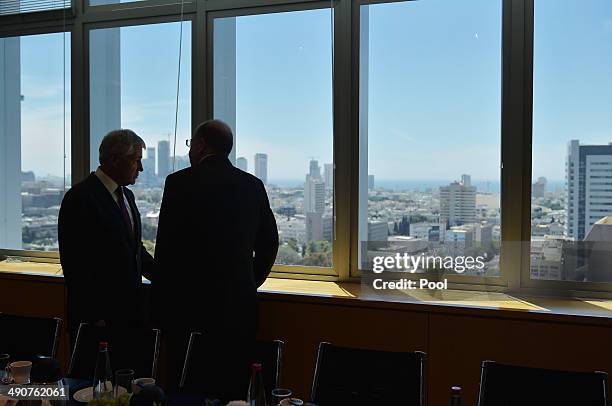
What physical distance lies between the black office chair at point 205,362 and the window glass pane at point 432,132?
1415 mm

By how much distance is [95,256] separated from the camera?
9.77ft

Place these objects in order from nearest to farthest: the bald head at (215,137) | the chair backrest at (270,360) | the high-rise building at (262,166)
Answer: the chair backrest at (270,360)
the bald head at (215,137)
the high-rise building at (262,166)

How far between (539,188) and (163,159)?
2554 millimetres

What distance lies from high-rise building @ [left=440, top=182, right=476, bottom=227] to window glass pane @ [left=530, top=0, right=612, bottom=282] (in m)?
0.35

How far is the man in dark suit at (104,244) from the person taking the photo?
Result: 9.72 ft

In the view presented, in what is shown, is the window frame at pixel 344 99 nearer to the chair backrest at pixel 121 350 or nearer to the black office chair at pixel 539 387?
the black office chair at pixel 539 387

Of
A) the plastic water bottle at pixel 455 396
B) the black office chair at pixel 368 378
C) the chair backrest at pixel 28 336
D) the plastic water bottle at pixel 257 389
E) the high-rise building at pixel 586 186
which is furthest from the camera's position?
the high-rise building at pixel 586 186

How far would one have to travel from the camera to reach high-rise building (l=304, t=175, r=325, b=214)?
4.09 meters

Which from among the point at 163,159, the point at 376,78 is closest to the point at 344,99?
the point at 376,78

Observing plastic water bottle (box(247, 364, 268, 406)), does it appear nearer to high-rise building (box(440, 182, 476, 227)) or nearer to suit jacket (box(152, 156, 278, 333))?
suit jacket (box(152, 156, 278, 333))

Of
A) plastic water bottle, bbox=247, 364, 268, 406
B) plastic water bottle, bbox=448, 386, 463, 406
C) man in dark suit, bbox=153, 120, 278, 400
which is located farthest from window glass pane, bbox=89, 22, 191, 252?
plastic water bottle, bbox=448, 386, 463, 406

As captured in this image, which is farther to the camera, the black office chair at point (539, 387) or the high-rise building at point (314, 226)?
the high-rise building at point (314, 226)

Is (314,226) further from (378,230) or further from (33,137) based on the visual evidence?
(33,137)

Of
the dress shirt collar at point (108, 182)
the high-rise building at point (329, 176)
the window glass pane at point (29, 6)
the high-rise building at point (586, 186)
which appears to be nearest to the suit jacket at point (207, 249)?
the dress shirt collar at point (108, 182)
